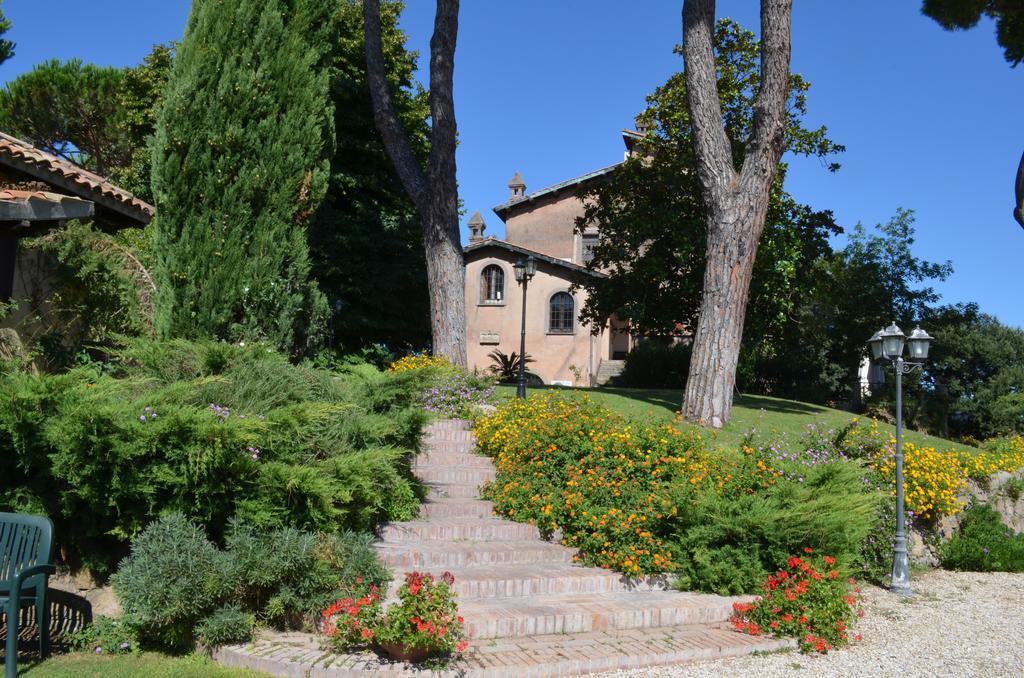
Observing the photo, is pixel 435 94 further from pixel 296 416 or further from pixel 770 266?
pixel 296 416

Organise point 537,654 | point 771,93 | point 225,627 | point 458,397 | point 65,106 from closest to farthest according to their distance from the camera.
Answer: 1. point 225,627
2. point 537,654
3. point 458,397
4. point 771,93
5. point 65,106

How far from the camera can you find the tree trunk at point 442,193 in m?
15.0

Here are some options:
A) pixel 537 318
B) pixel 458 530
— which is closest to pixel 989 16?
pixel 458 530

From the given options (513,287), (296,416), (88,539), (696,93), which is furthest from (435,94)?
(513,287)

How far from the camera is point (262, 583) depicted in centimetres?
535

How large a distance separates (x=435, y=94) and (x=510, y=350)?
16.0 m

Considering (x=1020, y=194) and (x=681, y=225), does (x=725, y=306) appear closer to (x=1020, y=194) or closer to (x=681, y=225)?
(x=681, y=225)

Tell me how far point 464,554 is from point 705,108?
380 inches

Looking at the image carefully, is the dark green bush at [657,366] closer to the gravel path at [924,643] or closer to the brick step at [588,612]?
the gravel path at [924,643]

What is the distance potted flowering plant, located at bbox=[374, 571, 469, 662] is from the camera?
483 cm

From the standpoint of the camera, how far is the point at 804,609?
607 cm

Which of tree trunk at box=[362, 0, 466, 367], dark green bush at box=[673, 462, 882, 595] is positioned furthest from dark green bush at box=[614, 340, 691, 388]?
dark green bush at box=[673, 462, 882, 595]

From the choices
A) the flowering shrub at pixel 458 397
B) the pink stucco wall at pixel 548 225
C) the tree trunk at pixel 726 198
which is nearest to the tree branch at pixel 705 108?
the tree trunk at pixel 726 198

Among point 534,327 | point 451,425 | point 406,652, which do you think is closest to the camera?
point 406,652
